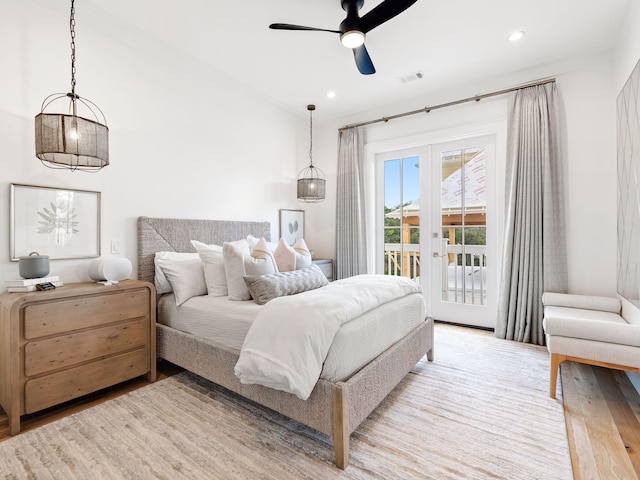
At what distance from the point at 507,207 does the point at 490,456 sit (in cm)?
261

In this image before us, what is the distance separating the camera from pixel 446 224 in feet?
13.0

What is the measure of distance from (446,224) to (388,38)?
87.5 inches

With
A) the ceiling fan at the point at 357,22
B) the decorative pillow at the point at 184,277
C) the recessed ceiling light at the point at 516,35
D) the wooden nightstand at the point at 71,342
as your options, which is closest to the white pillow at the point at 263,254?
the decorative pillow at the point at 184,277

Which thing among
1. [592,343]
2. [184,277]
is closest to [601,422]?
[592,343]

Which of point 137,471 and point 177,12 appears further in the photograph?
point 177,12

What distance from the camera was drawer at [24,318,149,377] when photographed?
188 centimetres

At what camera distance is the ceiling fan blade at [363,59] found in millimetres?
2393

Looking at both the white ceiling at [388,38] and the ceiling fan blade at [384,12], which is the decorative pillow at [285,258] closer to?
the ceiling fan blade at [384,12]

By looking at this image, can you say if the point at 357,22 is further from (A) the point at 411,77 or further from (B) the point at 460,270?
(B) the point at 460,270

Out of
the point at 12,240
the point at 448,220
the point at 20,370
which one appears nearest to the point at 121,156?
the point at 12,240

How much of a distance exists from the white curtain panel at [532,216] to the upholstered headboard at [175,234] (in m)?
3.02

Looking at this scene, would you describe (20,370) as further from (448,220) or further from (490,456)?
→ (448,220)

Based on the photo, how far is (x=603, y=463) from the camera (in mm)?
1576

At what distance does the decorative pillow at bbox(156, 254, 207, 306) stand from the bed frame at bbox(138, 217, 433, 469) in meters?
0.25
